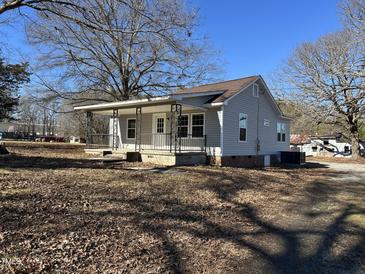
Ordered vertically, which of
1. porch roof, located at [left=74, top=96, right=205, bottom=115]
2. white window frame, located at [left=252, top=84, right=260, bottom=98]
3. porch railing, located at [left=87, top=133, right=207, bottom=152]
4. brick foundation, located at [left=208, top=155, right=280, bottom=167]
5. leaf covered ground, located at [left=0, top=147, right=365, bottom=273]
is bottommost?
leaf covered ground, located at [left=0, top=147, right=365, bottom=273]

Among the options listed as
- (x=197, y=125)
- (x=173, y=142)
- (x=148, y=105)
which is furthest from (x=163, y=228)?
(x=173, y=142)

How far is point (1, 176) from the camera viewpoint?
751 centimetres

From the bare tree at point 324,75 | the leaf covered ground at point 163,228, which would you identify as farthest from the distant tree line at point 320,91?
the leaf covered ground at point 163,228

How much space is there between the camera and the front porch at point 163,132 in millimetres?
14320

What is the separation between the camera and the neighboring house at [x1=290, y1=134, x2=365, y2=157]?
125ft

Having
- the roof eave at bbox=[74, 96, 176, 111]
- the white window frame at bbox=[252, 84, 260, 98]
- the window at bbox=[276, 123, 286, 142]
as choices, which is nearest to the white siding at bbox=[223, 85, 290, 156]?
the white window frame at bbox=[252, 84, 260, 98]

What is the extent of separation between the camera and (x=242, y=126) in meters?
17.0

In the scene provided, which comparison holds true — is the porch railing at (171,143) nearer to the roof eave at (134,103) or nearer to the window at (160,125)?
the window at (160,125)

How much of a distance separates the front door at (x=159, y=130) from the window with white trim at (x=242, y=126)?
14.3 ft

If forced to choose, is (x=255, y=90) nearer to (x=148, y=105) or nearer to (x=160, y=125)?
(x=160, y=125)

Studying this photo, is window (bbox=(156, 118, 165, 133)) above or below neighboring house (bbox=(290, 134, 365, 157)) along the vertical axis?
above

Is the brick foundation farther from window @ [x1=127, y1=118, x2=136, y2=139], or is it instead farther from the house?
window @ [x1=127, y1=118, x2=136, y2=139]

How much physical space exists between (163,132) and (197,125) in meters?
2.46

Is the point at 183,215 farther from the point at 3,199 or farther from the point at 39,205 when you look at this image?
the point at 3,199
